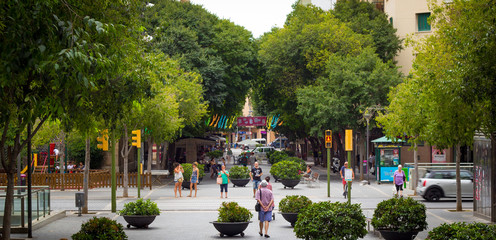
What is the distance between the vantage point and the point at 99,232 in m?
14.0

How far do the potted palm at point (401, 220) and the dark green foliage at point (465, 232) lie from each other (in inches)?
145

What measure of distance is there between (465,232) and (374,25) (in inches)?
1647

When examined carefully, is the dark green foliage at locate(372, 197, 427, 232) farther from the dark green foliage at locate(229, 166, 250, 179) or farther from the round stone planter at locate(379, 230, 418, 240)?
the dark green foliage at locate(229, 166, 250, 179)

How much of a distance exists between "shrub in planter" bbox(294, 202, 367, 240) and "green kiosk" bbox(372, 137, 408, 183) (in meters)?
24.6

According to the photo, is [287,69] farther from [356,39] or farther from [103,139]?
[103,139]

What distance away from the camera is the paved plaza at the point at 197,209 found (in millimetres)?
18281

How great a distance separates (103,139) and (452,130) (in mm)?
15196

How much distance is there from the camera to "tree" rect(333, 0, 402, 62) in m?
50.6

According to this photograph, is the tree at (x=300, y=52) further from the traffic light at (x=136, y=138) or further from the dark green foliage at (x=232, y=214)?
the dark green foliage at (x=232, y=214)

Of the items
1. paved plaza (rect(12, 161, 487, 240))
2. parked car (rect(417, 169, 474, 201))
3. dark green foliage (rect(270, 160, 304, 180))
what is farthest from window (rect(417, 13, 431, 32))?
parked car (rect(417, 169, 474, 201))

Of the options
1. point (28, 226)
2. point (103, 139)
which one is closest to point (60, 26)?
→ point (28, 226)

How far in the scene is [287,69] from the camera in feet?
166

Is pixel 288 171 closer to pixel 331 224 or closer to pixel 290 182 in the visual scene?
pixel 290 182

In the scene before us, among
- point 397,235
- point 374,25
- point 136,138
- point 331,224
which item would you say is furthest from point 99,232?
point 374,25
